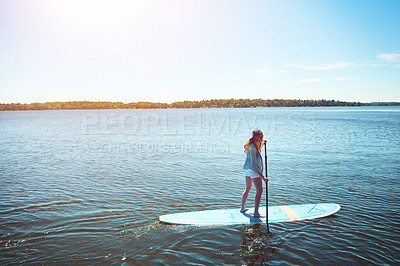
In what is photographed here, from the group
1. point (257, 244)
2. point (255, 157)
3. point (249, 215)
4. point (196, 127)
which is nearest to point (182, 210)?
point (249, 215)

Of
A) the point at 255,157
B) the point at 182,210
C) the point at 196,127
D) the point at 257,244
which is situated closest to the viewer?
the point at 257,244

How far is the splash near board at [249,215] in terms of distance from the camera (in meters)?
8.48

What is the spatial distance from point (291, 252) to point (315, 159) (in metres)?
13.8

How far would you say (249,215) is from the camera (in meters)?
8.78

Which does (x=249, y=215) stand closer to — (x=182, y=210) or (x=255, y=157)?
(x=255, y=157)

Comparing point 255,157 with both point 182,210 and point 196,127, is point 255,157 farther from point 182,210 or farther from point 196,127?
point 196,127

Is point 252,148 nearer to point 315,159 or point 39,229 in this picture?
point 39,229

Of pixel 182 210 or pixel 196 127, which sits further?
pixel 196 127

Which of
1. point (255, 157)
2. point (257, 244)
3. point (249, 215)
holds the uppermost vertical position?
point (255, 157)

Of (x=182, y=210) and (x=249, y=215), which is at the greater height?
(x=249, y=215)

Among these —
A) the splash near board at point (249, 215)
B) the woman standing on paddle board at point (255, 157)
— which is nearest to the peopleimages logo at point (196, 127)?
the splash near board at point (249, 215)

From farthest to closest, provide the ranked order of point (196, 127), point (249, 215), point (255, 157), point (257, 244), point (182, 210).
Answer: point (196, 127)
point (182, 210)
point (249, 215)
point (255, 157)
point (257, 244)

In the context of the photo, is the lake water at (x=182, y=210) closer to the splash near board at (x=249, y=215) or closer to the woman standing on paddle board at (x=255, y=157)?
the splash near board at (x=249, y=215)

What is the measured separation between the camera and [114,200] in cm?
1074
